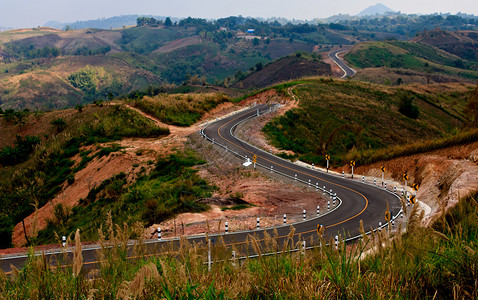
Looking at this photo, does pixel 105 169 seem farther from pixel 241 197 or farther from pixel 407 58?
pixel 407 58

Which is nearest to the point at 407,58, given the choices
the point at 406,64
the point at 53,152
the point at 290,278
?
the point at 406,64

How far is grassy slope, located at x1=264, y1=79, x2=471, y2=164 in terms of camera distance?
44844 mm

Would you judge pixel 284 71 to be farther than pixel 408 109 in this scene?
Yes

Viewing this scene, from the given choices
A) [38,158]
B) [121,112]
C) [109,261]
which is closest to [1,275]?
[109,261]

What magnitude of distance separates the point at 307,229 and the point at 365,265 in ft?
46.7

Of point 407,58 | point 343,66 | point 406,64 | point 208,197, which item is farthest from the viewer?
point 407,58

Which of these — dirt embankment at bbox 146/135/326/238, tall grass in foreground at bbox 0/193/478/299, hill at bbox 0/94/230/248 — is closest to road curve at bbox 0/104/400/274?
dirt embankment at bbox 146/135/326/238

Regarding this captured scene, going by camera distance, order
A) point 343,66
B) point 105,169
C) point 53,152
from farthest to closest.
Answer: point 343,66, point 53,152, point 105,169

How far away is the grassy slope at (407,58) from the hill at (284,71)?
23509mm

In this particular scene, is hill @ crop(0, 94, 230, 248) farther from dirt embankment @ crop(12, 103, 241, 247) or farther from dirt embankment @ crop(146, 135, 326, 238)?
dirt embankment @ crop(146, 135, 326, 238)

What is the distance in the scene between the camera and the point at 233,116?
5409 centimetres

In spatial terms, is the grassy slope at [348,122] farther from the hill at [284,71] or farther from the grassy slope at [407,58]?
the grassy slope at [407,58]

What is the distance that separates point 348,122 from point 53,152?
4406cm

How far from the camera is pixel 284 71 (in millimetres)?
155500
